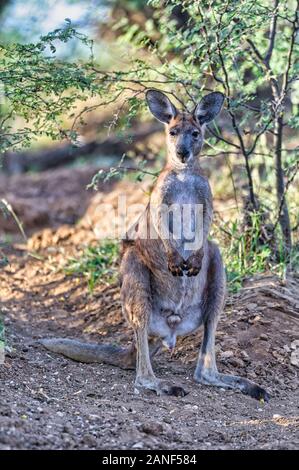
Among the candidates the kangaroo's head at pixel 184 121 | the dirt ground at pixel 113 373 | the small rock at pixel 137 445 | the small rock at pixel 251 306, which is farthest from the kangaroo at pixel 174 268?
the small rock at pixel 137 445

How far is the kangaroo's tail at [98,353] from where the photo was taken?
19.6 ft

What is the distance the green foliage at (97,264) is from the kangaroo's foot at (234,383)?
79.3 inches

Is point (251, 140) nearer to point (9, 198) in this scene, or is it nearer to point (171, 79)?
point (171, 79)

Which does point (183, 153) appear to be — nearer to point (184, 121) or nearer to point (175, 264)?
point (184, 121)

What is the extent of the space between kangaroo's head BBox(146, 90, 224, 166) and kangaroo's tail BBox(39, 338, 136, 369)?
1293 millimetres

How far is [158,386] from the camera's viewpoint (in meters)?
5.57

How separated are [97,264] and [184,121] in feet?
7.21

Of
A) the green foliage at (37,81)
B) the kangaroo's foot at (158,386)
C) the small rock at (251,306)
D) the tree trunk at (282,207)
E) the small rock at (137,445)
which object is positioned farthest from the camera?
the tree trunk at (282,207)

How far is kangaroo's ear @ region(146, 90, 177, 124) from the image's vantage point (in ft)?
20.2

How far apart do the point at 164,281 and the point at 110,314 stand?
4.03 ft

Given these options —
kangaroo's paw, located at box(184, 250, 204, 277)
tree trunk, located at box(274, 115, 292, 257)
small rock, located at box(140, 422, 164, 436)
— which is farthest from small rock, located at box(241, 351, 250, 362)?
small rock, located at box(140, 422, 164, 436)

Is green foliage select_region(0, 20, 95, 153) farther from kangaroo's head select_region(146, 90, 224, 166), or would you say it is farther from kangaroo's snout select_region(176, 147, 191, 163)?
kangaroo's snout select_region(176, 147, 191, 163)

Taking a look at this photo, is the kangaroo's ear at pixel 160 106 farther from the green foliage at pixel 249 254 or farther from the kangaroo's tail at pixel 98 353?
the kangaroo's tail at pixel 98 353

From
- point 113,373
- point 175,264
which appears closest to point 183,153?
point 175,264
